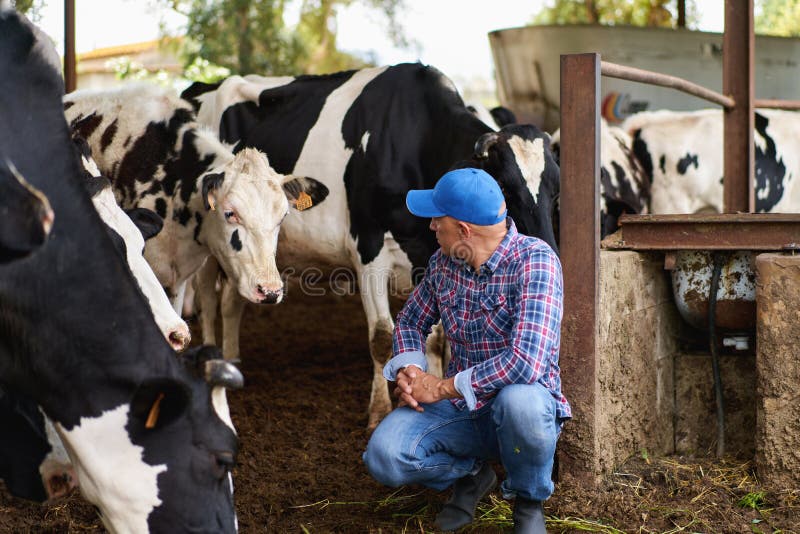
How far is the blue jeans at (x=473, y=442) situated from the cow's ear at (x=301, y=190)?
2.34 m

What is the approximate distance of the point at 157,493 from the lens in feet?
9.07

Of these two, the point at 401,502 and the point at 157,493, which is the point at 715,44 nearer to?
the point at 401,502

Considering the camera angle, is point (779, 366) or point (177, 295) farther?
point (177, 295)

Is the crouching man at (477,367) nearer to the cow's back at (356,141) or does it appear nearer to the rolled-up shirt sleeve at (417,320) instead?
Result: the rolled-up shirt sleeve at (417,320)

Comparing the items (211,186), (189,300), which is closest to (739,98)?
(211,186)

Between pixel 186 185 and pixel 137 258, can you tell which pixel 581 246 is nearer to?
pixel 137 258

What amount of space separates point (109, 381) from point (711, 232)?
270 centimetres

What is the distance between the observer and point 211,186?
5445mm

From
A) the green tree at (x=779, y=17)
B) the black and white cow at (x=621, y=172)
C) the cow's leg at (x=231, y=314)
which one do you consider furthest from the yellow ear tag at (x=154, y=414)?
the green tree at (x=779, y=17)

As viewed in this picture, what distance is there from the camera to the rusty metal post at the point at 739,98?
18.4 ft

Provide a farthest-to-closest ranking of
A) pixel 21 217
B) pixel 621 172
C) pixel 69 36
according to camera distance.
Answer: pixel 621 172
pixel 69 36
pixel 21 217

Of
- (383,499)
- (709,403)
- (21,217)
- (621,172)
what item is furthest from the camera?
(621,172)

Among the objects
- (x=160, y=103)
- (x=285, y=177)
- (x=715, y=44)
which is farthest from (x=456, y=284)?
(x=715, y=44)

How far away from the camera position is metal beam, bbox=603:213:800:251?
13.8 feet
